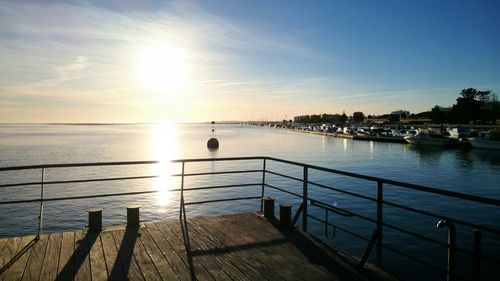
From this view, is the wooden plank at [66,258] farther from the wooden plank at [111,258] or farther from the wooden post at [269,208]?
the wooden post at [269,208]

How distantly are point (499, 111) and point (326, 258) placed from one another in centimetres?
15902

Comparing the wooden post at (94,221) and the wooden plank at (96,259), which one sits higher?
the wooden post at (94,221)

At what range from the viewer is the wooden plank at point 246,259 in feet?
16.7

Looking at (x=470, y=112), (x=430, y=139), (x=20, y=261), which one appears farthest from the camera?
(x=470, y=112)

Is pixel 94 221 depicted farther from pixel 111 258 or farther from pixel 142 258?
pixel 142 258

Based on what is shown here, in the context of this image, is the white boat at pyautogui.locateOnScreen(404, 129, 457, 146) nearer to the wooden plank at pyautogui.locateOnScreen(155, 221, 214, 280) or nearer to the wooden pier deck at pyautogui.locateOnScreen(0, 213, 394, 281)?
the wooden pier deck at pyautogui.locateOnScreen(0, 213, 394, 281)

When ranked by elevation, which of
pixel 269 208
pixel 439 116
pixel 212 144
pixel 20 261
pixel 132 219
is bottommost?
pixel 212 144

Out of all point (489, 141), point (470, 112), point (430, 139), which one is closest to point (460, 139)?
point (430, 139)

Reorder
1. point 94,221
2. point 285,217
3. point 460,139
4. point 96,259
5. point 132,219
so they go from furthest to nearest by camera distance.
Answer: point 460,139
point 285,217
point 132,219
point 94,221
point 96,259

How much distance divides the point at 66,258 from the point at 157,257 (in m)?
1.39

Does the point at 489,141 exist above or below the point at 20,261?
above

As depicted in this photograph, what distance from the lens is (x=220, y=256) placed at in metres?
5.79

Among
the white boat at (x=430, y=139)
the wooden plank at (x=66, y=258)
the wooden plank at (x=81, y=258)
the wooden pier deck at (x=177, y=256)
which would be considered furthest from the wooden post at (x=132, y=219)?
the white boat at (x=430, y=139)

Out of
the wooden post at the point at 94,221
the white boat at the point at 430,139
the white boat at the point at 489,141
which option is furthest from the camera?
the white boat at the point at 430,139
